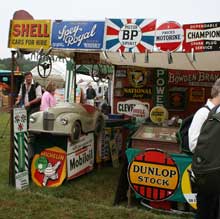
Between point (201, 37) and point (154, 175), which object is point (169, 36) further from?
point (154, 175)

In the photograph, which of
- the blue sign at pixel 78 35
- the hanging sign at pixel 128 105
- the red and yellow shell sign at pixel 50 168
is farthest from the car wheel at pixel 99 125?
the blue sign at pixel 78 35

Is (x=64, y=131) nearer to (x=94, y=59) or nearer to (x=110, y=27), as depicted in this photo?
(x=110, y=27)

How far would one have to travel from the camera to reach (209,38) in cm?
414

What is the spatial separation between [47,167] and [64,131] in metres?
0.66

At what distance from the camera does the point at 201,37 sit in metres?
4.18

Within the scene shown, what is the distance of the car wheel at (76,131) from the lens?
551cm

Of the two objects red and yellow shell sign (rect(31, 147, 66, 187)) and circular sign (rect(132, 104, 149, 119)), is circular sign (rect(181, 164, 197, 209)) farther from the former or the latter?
circular sign (rect(132, 104, 149, 119))

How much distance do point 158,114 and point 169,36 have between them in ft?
9.57

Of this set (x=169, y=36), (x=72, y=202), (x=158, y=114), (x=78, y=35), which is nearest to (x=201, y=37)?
(x=169, y=36)

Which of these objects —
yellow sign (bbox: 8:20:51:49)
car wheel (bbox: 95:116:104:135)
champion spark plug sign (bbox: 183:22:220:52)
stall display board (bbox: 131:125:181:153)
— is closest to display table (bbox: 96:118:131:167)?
car wheel (bbox: 95:116:104:135)

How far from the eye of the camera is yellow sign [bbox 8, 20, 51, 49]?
4969 mm

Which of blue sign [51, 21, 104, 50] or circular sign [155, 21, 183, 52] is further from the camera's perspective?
blue sign [51, 21, 104, 50]

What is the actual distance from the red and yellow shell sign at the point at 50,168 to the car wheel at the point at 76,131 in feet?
0.86

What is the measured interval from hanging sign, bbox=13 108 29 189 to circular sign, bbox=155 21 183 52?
89.0 inches
